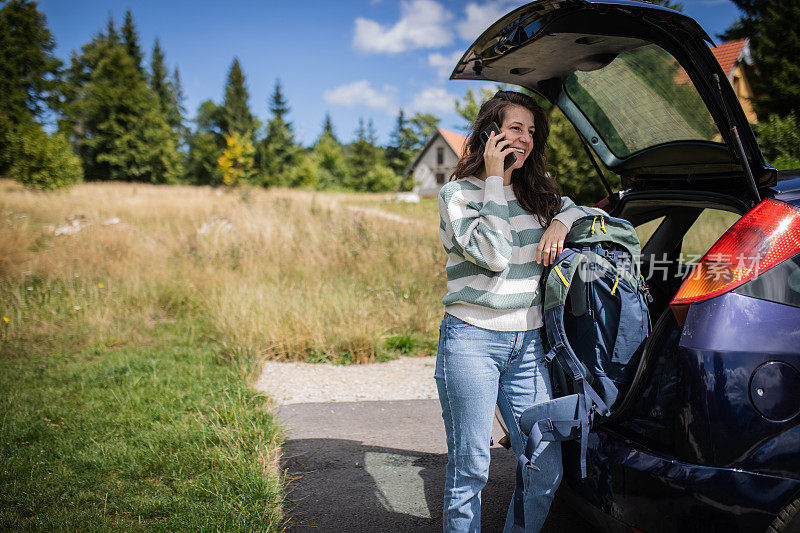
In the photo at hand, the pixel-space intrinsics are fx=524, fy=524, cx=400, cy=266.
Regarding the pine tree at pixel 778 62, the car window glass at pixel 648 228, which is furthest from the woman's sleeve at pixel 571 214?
the pine tree at pixel 778 62

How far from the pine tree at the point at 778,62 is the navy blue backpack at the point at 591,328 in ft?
56.6

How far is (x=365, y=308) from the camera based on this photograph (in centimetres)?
612

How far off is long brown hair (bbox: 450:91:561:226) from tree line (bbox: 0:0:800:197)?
3536 millimetres

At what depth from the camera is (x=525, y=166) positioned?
2.23m

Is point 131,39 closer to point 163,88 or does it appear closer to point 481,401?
point 163,88

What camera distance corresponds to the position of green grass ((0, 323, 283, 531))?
269cm

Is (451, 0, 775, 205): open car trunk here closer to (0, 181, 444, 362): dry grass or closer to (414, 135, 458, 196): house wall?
(0, 181, 444, 362): dry grass

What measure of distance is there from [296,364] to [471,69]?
12.1ft

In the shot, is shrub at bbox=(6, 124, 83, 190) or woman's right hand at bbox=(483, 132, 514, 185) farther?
shrub at bbox=(6, 124, 83, 190)

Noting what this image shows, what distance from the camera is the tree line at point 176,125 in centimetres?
1592

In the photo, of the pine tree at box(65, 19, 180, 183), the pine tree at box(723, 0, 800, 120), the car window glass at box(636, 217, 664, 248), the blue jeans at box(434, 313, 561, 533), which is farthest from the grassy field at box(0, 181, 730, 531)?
the pine tree at box(65, 19, 180, 183)

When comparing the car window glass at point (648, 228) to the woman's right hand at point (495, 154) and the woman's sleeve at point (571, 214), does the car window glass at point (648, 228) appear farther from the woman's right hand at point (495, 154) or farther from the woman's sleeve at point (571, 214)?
the woman's right hand at point (495, 154)

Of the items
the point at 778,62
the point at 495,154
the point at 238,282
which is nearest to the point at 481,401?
the point at 495,154

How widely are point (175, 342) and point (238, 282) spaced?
1435 mm
